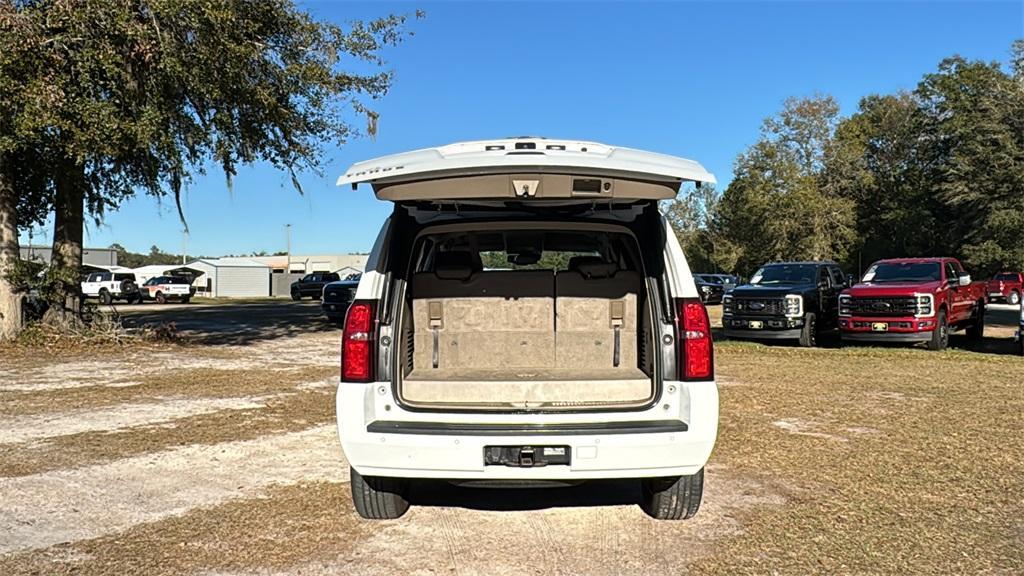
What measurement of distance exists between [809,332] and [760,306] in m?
1.07

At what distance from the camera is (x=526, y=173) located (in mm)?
3768

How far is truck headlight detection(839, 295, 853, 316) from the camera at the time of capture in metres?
14.7

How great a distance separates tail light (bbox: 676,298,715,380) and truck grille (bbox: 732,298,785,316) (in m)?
11.9

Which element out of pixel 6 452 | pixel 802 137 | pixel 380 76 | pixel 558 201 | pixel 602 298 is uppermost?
pixel 802 137

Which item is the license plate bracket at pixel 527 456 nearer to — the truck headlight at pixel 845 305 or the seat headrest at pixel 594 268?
the seat headrest at pixel 594 268

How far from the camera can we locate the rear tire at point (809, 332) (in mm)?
15109

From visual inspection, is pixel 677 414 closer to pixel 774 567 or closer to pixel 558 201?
pixel 774 567

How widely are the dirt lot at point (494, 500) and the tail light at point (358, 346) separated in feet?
3.13

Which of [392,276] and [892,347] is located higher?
[392,276]

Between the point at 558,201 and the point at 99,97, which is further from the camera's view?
the point at 99,97

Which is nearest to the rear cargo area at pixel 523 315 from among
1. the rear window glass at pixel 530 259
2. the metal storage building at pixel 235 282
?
the rear window glass at pixel 530 259

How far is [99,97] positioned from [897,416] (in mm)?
12008

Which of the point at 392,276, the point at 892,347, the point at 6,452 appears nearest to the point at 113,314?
the point at 6,452

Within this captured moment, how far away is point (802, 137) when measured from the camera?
5041cm
